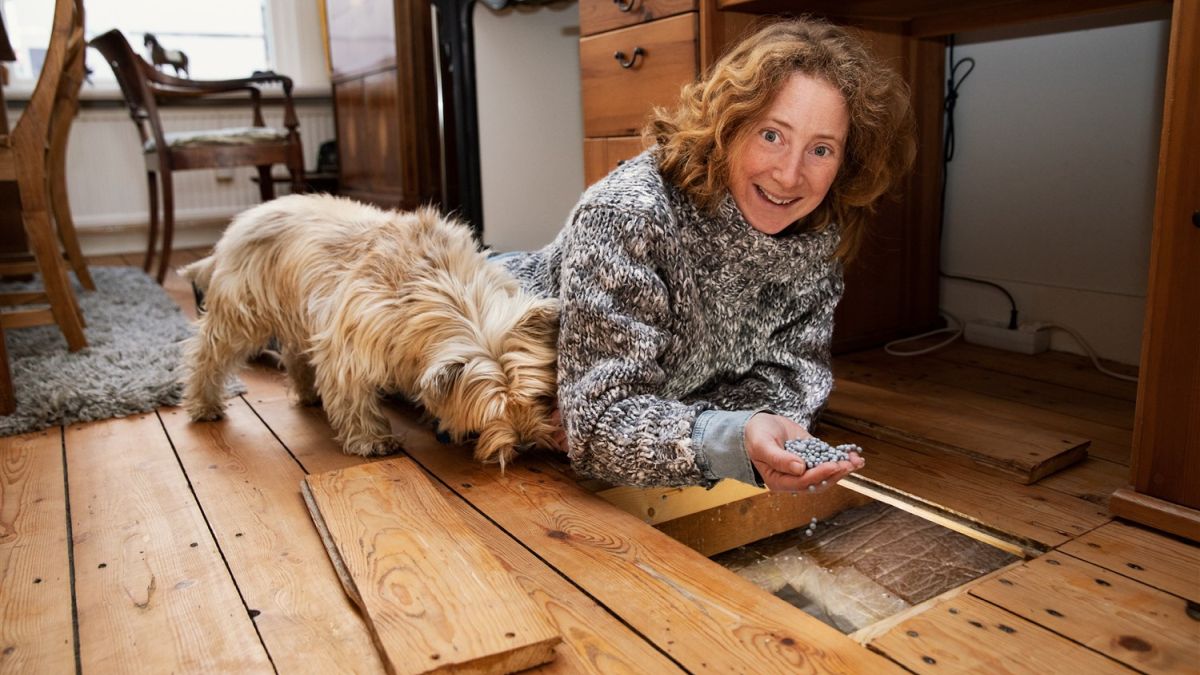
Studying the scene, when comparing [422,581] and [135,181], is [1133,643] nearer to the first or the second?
[422,581]

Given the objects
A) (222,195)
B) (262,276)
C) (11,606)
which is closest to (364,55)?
(222,195)

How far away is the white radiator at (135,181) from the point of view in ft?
13.5

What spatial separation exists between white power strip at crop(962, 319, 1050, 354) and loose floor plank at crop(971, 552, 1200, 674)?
107cm

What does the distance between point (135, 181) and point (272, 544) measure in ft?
12.1

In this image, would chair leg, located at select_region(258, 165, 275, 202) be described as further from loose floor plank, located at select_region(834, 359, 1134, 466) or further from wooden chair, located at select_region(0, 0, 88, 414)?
loose floor plank, located at select_region(834, 359, 1134, 466)

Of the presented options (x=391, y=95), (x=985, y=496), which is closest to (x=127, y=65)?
(x=391, y=95)

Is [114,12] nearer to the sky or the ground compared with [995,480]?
nearer to the sky

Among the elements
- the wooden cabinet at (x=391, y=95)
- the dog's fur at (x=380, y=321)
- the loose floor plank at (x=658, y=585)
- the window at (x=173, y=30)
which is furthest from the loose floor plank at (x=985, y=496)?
the window at (x=173, y=30)

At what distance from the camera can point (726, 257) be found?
1330 mm

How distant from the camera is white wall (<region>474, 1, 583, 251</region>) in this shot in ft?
9.98

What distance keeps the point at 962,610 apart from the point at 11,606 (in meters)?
1.05

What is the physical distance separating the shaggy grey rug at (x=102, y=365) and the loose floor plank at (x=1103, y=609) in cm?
155

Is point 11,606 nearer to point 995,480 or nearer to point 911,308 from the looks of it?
point 995,480

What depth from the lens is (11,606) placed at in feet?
3.29
